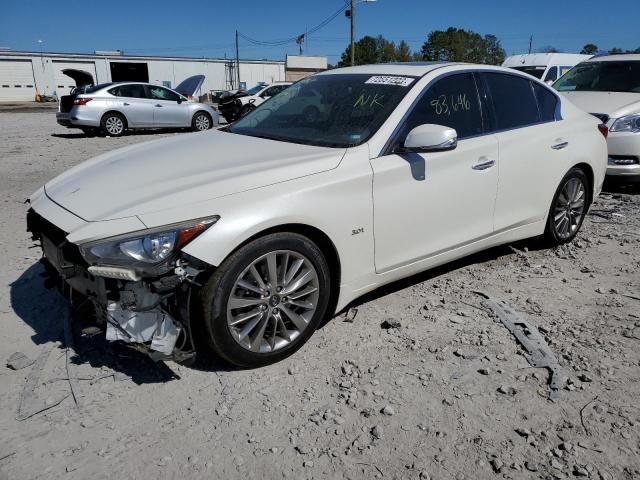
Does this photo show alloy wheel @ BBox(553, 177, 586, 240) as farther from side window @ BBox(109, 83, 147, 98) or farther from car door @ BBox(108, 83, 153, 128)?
side window @ BBox(109, 83, 147, 98)

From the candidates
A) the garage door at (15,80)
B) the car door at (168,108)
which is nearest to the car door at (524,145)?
the car door at (168,108)

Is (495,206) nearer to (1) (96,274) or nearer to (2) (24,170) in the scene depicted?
(1) (96,274)

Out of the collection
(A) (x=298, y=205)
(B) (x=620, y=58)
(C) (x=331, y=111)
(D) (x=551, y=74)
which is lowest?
(A) (x=298, y=205)

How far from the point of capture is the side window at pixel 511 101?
13.4 feet

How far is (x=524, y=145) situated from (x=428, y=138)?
52.0 inches

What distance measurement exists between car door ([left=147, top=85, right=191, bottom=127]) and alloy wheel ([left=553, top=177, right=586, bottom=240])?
42.4ft

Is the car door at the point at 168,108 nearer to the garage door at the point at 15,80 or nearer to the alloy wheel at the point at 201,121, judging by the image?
the alloy wheel at the point at 201,121

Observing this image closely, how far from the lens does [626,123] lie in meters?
7.07

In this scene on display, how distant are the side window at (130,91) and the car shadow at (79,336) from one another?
11830 millimetres

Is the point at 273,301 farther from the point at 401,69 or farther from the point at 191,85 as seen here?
the point at 191,85

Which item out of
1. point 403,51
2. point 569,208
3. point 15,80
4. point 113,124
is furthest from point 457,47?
point 569,208

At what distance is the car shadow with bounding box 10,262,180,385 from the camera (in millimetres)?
2977

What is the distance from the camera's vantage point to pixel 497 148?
3.93 m

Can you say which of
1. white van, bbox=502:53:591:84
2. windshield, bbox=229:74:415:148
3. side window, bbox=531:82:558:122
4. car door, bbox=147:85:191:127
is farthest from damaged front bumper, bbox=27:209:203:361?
white van, bbox=502:53:591:84
